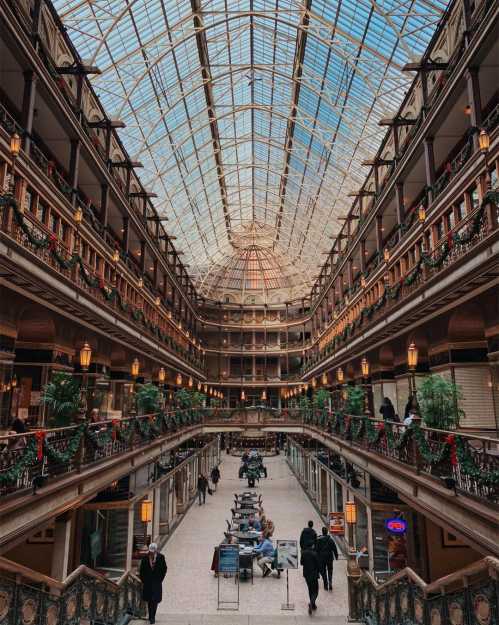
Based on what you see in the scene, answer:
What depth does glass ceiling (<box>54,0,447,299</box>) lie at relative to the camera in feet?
85.4

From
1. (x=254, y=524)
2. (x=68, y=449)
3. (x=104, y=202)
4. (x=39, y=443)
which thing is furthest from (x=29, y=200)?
(x=254, y=524)

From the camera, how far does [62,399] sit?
13.1m

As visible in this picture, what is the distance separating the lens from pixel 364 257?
32.6 metres

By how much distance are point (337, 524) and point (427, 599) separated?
1686 cm

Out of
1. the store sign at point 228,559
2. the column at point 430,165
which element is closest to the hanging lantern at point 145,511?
the store sign at point 228,559

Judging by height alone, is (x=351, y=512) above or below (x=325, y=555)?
above

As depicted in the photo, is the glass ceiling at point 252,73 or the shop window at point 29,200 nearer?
the shop window at point 29,200

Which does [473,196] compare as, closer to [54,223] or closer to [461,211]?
[461,211]

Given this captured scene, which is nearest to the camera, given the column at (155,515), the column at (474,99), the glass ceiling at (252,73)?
the column at (474,99)

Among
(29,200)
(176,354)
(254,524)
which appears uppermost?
(29,200)

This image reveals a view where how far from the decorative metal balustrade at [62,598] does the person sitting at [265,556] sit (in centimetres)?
673

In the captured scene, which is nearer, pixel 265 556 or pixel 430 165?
pixel 265 556

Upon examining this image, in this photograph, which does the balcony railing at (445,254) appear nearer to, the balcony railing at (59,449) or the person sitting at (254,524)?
the balcony railing at (59,449)

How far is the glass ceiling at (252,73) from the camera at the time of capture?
2602 centimetres
